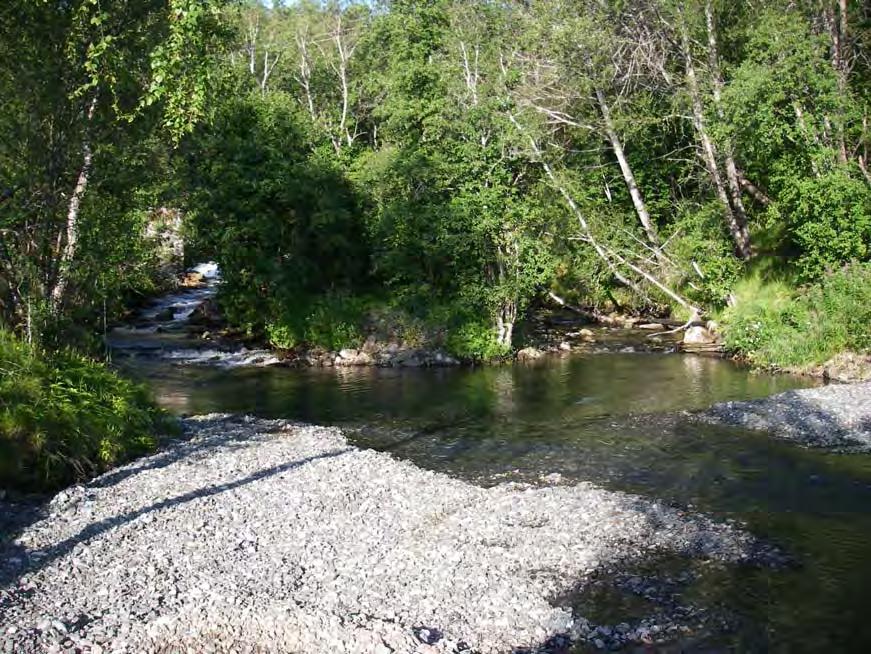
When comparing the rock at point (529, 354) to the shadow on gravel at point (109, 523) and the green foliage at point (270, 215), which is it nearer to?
the green foliage at point (270, 215)

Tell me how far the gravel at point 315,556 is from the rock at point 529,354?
17.3 meters

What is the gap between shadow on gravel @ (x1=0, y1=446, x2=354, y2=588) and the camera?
12011 millimetres

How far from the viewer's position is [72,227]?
19219 mm

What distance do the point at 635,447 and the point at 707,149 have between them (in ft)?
69.3

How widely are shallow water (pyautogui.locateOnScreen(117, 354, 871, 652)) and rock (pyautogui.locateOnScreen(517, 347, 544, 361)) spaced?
1.10 m

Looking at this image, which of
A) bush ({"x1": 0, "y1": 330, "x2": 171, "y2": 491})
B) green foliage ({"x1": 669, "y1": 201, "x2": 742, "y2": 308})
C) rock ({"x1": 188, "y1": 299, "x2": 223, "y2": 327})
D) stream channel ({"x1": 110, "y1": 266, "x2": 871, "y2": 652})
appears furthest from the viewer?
rock ({"x1": 188, "y1": 299, "x2": 223, "y2": 327})

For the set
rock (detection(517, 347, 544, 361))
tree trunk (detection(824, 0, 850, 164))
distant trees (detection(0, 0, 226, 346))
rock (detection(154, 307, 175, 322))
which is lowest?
rock (detection(517, 347, 544, 361))

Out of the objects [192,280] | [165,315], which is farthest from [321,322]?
[192,280]

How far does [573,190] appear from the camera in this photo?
37531mm

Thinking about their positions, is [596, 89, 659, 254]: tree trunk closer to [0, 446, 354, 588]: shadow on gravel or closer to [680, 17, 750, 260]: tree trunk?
[680, 17, 750, 260]: tree trunk

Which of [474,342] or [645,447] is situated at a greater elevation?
[474,342]

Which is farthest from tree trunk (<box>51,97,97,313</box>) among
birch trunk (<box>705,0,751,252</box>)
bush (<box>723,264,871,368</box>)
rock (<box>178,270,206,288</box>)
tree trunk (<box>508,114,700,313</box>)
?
rock (<box>178,270,206,288</box>)

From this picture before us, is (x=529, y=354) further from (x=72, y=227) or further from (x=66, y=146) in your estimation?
(x=66, y=146)

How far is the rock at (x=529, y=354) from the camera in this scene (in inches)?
1378
